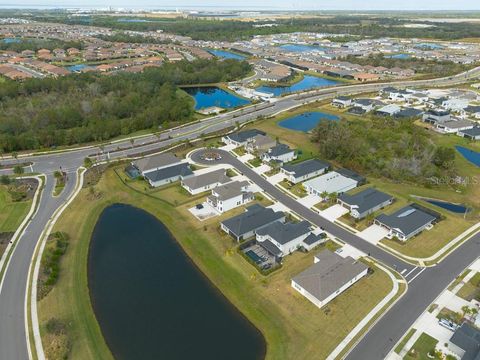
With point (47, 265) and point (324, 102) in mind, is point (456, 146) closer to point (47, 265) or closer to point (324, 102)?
point (324, 102)

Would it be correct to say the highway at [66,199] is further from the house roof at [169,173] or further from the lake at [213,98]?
the lake at [213,98]

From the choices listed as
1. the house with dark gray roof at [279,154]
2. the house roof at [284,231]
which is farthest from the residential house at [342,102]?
the house roof at [284,231]

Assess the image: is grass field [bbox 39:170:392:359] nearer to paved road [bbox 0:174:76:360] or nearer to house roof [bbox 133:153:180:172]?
paved road [bbox 0:174:76:360]

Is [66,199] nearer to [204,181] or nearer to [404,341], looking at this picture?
[204,181]

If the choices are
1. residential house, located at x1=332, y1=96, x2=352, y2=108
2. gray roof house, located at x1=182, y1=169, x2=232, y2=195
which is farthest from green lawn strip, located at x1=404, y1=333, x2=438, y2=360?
residential house, located at x1=332, y1=96, x2=352, y2=108

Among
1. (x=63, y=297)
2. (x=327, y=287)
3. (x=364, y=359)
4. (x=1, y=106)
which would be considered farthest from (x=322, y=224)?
(x=1, y=106)

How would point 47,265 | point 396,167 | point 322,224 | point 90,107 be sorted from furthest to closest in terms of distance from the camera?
point 90,107, point 396,167, point 322,224, point 47,265
